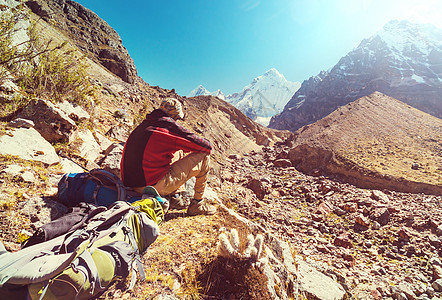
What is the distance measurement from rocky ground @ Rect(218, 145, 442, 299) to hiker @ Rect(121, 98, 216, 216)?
2.45m

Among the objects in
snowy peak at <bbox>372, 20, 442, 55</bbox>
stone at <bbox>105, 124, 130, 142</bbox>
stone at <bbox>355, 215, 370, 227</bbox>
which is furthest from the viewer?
snowy peak at <bbox>372, 20, 442, 55</bbox>

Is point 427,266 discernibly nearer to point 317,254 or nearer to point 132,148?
point 317,254

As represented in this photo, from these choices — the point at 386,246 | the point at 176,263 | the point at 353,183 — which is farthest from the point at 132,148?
the point at 353,183

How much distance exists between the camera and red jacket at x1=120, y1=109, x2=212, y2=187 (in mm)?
2383

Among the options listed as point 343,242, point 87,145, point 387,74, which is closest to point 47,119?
point 87,145

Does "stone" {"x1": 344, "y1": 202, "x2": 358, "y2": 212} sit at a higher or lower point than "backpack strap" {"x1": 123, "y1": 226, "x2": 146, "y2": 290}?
lower

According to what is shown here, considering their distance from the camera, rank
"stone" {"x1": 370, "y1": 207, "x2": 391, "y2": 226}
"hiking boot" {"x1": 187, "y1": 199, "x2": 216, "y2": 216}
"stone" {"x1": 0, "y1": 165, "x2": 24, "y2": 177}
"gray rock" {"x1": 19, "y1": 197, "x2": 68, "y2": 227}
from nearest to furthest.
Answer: "gray rock" {"x1": 19, "y1": 197, "x2": 68, "y2": 227} < "stone" {"x1": 0, "y1": 165, "x2": 24, "y2": 177} < "hiking boot" {"x1": 187, "y1": 199, "x2": 216, "y2": 216} < "stone" {"x1": 370, "y1": 207, "x2": 391, "y2": 226}

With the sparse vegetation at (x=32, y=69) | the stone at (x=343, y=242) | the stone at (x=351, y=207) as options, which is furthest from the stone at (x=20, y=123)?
the stone at (x=351, y=207)

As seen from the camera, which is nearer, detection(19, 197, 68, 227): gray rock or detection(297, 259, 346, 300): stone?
detection(19, 197, 68, 227): gray rock

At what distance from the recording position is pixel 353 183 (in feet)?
34.8

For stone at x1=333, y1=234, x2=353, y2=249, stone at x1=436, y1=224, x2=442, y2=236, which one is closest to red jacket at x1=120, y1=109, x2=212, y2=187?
stone at x1=333, y1=234, x2=353, y2=249

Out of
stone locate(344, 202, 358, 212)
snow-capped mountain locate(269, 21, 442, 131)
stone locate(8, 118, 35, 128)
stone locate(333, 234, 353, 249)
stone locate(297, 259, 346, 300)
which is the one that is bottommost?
stone locate(333, 234, 353, 249)

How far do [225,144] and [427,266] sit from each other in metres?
15.8

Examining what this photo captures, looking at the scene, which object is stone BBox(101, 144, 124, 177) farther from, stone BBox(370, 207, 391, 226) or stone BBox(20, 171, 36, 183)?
stone BBox(370, 207, 391, 226)
